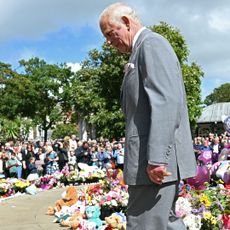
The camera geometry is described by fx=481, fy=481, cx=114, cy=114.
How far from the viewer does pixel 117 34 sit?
268cm

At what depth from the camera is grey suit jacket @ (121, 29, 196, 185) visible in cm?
242

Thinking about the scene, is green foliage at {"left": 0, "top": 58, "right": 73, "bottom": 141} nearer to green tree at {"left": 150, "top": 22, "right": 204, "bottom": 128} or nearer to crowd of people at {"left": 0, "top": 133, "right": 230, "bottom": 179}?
green tree at {"left": 150, "top": 22, "right": 204, "bottom": 128}

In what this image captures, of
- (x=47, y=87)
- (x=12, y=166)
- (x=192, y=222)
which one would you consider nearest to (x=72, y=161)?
(x=12, y=166)

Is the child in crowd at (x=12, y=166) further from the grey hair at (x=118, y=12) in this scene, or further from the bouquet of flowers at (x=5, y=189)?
the grey hair at (x=118, y=12)

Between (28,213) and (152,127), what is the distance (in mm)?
5976

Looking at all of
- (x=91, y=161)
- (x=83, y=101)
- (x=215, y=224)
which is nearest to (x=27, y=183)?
Result: (x=91, y=161)

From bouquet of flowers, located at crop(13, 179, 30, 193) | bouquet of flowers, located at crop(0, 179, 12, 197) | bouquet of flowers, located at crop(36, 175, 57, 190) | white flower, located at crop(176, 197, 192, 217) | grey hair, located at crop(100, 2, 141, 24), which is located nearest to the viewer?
grey hair, located at crop(100, 2, 141, 24)

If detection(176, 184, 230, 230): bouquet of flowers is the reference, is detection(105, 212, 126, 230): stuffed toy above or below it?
below

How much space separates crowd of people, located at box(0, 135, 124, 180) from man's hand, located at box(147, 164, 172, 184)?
12.2 m

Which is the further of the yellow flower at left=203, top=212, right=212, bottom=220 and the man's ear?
the yellow flower at left=203, top=212, right=212, bottom=220


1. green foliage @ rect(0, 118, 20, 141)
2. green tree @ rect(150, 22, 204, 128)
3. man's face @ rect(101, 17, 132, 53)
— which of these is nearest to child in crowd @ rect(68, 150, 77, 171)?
man's face @ rect(101, 17, 132, 53)

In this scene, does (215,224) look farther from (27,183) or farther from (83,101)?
(83,101)

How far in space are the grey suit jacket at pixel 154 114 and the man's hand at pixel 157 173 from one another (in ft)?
0.11

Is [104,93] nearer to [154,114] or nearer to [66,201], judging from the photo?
[66,201]
